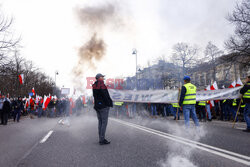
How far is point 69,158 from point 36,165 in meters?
0.63

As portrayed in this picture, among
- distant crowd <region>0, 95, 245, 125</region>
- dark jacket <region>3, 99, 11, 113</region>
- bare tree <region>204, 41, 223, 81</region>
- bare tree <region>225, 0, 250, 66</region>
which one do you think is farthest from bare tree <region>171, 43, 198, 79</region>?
dark jacket <region>3, 99, 11, 113</region>

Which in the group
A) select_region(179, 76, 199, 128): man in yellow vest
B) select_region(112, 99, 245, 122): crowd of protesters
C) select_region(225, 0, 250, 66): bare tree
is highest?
select_region(225, 0, 250, 66): bare tree

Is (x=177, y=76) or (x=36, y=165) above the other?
(x=177, y=76)

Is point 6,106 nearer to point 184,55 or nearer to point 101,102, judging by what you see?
point 101,102

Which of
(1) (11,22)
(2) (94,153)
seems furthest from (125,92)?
(1) (11,22)

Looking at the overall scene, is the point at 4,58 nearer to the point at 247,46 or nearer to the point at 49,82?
the point at 247,46

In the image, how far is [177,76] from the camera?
35.7 metres

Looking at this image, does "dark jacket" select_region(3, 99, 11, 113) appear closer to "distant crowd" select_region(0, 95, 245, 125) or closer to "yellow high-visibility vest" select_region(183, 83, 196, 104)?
"distant crowd" select_region(0, 95, 245, 125)

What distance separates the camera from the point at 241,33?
21.0 metres

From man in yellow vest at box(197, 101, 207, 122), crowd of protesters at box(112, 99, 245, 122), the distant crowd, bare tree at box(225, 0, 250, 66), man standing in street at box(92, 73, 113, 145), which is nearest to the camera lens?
man standing in street at box(92, 73, 113, 145)

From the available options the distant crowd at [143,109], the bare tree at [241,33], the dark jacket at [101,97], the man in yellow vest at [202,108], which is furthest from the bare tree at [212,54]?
the dark jacket at [101,97]

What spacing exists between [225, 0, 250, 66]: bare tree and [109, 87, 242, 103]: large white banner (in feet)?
41.4

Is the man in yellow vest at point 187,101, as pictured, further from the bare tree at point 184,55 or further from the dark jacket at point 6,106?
the bare tree at point 184,55

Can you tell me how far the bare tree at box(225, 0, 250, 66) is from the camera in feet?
68.3
